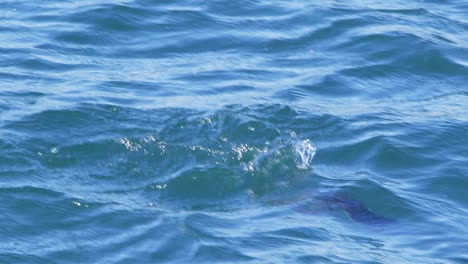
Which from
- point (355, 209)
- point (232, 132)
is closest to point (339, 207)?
point (355, 209)

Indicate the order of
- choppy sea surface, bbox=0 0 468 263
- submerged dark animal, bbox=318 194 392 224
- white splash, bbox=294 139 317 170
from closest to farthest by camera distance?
choppy sea surface, bbox=0 0 468 263, submerged dark animal, bbox=318 194 392 224, white splash, bbox=294 139 317 170

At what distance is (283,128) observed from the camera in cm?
931

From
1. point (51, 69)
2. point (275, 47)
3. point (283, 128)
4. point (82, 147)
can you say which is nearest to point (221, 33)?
point (275, 47)

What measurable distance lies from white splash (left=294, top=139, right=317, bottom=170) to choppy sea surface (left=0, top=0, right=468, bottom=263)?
0.07ft

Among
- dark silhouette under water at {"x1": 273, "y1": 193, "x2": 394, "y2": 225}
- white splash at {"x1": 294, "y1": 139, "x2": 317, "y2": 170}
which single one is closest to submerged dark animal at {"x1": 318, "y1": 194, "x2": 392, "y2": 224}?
dark silhouette under water at {"x1": 273, "y1": 193, "x2": 394, "y2": 225}

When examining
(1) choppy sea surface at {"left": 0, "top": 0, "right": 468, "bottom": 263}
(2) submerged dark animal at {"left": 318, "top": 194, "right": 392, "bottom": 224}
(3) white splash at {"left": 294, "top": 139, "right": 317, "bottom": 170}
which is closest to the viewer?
(1) choppy sea surface at {"left": 0, "top": 0, "right": 468, "bottom": 263}

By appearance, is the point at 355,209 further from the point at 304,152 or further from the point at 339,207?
the point at 304,152

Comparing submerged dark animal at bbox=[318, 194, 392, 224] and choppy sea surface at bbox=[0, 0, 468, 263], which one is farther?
submerged dark animal at bbox=[318, 194, 392, 224]

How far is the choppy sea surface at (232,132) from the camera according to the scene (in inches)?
289

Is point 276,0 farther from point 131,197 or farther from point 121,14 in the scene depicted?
point 131,197

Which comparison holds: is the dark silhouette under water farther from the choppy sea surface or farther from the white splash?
the white splash

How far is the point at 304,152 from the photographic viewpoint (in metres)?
8.96

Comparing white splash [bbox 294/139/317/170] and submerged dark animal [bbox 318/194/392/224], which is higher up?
white splash [bbox 294/139/317/170]

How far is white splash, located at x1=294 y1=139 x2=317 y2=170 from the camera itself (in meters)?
8.72
